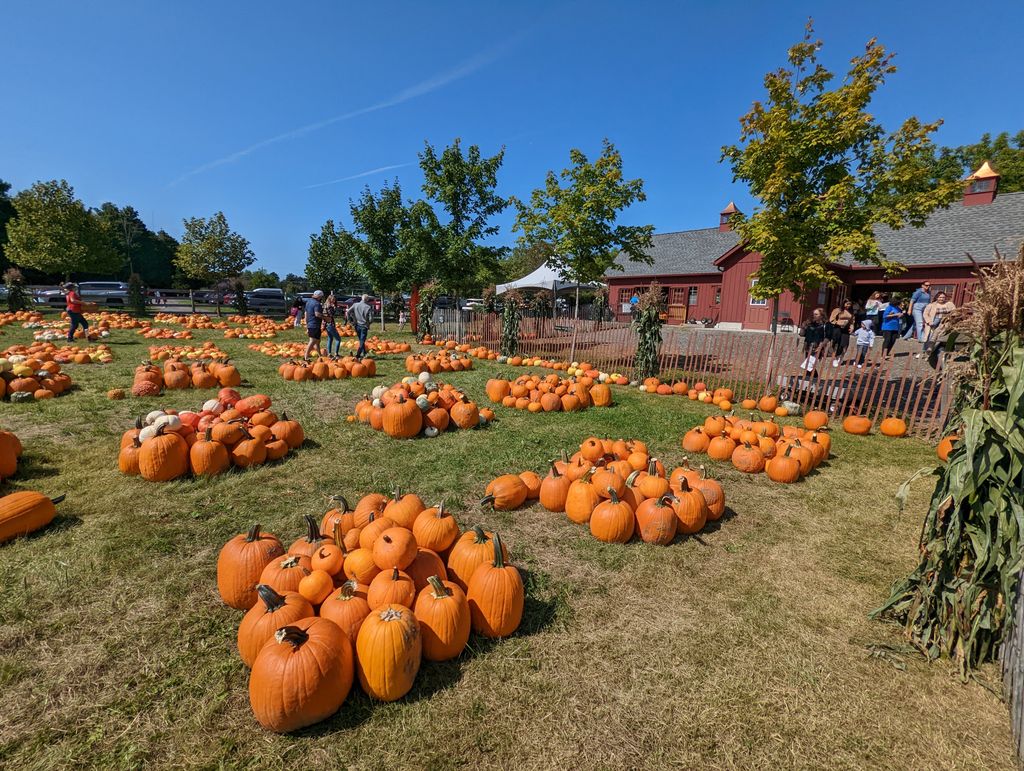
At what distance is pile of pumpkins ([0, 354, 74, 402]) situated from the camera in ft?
23.7

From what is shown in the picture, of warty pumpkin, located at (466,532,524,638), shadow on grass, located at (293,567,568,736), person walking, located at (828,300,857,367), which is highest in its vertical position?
person walking, located at (828,300,857,367)

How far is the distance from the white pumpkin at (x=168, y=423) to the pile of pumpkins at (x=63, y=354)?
7900 millimetres

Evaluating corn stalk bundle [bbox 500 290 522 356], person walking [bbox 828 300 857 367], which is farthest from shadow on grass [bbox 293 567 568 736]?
corn stalk bundle [bbox 500 290 522 356]

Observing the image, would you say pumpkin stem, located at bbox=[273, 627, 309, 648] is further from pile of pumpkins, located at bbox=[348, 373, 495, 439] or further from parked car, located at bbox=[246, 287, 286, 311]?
parked car, located at bbox=[246, 287, 286, 311]

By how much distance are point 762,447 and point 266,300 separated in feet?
130

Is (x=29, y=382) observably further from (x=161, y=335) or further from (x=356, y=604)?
(x=161, y=335)

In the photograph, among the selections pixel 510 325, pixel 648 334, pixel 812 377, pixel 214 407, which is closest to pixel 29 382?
pixel 214 407

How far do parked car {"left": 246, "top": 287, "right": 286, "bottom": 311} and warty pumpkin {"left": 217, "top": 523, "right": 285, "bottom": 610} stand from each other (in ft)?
126

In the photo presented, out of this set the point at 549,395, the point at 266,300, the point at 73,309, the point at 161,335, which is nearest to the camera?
the point at 549,395

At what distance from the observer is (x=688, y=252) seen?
34.8 meters

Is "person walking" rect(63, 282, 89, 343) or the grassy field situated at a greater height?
"person walking" rect(63, 282, 89, 343)

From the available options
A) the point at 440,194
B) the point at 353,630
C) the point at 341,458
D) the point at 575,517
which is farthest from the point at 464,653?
the point at 440,194

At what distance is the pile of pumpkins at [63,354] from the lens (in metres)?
9.77

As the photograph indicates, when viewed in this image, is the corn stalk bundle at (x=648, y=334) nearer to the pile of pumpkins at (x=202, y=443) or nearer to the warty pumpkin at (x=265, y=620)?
the pile of pumpkins at (x=202, y=443)
